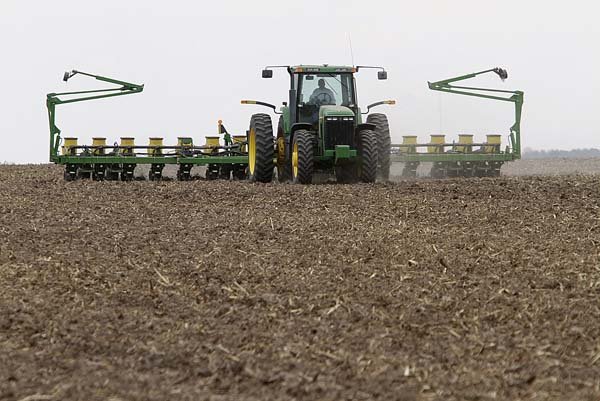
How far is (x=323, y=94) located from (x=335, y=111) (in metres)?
1.14

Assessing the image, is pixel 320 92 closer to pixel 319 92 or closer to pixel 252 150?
pixel 319 92

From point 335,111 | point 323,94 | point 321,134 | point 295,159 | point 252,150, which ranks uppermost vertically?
point 323,94

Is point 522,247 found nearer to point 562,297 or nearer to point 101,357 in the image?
point 562,297

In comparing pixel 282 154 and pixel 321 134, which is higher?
pixel 321 134

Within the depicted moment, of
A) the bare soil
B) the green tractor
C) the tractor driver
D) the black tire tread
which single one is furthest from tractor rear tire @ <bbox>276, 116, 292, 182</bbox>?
the bare soil

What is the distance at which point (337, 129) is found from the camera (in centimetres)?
1560

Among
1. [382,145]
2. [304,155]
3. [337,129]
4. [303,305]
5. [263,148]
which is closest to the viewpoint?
[303,305]

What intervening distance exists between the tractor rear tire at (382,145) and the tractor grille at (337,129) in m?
0.88

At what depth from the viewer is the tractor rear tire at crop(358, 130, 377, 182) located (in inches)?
616

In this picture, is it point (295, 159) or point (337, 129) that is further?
point (295, 159)

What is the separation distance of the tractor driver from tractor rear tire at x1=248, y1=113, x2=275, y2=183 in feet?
3.86

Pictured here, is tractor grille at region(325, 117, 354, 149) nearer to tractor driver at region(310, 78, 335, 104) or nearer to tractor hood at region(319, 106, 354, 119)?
tractor hood at region(319, 106, 354, 119)

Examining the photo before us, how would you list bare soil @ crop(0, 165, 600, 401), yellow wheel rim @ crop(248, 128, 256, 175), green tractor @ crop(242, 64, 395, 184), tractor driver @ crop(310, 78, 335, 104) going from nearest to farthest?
1. bare soil @ crop(0, 165, 600, 401)
2. green tractor @ crop(242, 64, 395, 184)
3. tractor driver @ crop(310, 78, 335, 104)
4. yellow wheel rim @ crop(248, 128, 256, 175)

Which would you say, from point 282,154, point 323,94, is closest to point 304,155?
point 323,94
